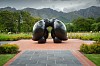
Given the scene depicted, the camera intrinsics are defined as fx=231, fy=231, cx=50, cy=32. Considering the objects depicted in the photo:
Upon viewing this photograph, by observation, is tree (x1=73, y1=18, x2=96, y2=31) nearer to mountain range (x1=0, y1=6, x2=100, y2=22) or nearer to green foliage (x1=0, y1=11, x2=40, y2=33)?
green foliage (x1=0, y1=11, x2=40, y2=33)

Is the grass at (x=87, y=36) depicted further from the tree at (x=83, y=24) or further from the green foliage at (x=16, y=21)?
the tree at (x=83, y=24)

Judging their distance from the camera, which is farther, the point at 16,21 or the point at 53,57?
the point at 16,21

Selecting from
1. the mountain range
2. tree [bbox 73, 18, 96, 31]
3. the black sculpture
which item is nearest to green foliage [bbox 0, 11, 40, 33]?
tree [bbox 73, 18, 96, 31]

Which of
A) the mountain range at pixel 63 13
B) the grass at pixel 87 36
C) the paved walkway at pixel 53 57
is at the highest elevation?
the mountain range at pixel 63 13

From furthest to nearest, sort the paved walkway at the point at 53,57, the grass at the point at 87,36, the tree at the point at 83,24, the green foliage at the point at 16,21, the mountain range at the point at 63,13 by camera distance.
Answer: the mountain range at the point at 63,13, the tree at the point at 83,24, the green foliage at the point at 16,21, the grass at the point at 87,36, the paved walkway at the point at 53,57

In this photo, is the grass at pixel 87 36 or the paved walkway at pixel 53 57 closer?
the paved walkway at pixel 53 57

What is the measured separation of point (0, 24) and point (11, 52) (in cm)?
3463

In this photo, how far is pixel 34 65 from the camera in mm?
8781

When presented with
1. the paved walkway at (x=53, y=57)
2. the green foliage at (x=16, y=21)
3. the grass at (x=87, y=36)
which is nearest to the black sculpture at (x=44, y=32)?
the paved walkway at (x=53, y=57)

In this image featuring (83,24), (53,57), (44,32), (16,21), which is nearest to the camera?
(53,57)

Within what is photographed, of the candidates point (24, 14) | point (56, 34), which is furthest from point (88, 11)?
point (56, 34)


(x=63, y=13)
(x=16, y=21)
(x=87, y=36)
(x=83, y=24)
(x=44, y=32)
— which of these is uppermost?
(x=63, y=13)

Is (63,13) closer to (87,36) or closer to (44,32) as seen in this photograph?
(87,36)

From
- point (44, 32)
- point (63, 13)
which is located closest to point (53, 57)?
point (44, 32)
